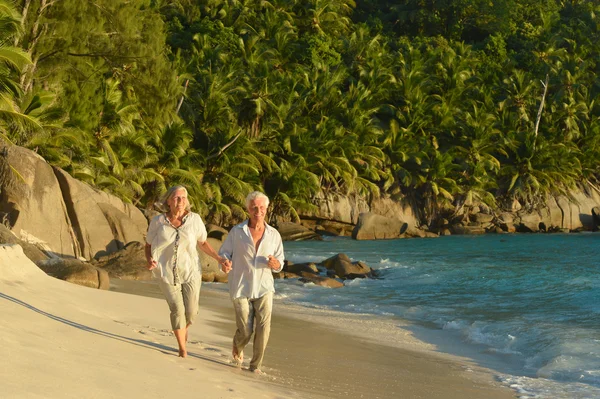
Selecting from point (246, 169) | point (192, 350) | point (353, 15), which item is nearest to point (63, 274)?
point (192, 350)

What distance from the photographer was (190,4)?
1857 inches

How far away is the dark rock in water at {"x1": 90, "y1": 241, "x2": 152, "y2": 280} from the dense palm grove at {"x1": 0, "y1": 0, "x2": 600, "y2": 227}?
9.26 m

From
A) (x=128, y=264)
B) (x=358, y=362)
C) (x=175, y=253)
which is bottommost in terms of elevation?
(x=358, y=362)

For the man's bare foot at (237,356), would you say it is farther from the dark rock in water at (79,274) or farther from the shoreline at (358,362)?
the dark rock in water at (79,274)

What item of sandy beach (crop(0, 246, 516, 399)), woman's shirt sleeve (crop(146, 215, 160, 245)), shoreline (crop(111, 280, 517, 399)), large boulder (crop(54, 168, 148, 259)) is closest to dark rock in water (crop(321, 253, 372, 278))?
large boulder (crop(54, 168, 148, 259))

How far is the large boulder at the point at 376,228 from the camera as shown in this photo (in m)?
38.8

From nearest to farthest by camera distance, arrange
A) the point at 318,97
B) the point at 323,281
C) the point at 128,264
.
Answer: the point at 128,264 → the point at 323,281 → the point at 318,97

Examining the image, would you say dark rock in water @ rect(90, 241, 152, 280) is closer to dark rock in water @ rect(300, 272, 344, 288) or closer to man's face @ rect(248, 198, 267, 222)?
dark rock in water @ rect(300, 272, 344, 288)

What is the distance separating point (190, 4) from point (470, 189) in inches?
784

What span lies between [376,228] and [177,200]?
32800 millimetres

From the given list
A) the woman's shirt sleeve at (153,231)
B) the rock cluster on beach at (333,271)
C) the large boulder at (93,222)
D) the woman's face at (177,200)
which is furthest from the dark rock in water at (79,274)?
the rock cluster on beach at (333,271)

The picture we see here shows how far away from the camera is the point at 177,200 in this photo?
271 inches

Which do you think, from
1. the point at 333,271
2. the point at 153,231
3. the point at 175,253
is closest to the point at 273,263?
the point at 175,253

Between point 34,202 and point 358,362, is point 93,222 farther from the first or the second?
point 358,362
